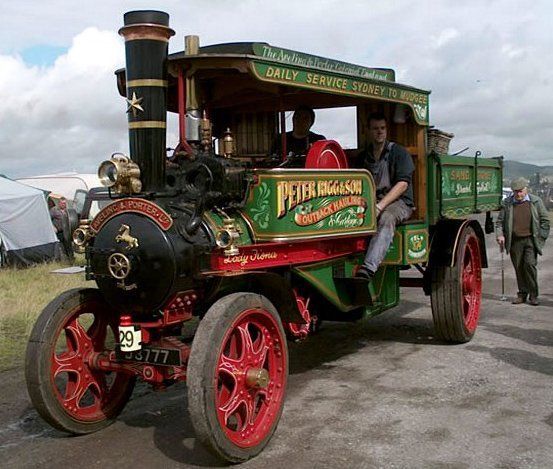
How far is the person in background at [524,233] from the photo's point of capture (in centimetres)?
838

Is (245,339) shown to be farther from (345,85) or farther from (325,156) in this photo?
(345,85)

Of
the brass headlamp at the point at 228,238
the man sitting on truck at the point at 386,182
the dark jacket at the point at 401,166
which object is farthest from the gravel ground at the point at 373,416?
the dark jacket at the point at 401,166

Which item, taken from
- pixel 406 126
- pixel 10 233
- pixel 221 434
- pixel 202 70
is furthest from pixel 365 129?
pixel 10 233

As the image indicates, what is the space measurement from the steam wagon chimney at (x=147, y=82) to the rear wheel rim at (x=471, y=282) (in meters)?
3.67

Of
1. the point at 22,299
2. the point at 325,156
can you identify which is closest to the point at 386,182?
the point at 325,156

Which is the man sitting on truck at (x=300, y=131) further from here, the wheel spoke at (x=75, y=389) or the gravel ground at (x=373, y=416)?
the wheel spoke at (x=75, y=389)

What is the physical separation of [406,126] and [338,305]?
6.35 ft

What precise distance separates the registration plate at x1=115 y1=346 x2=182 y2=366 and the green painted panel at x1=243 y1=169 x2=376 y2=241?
0.87m

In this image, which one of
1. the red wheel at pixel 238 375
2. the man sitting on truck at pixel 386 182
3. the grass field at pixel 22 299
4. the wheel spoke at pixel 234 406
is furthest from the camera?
the grass field at pixel 22 299

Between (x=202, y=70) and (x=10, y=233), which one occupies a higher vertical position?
(x=202, y=70)

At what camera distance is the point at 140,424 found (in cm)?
429

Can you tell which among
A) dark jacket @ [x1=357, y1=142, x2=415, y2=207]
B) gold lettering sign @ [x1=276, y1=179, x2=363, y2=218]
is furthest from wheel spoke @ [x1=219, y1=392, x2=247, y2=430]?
dark jacket @ [x1=357, y1=142, x2=415, y2=207]

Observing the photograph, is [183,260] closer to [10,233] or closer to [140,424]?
[140,424]

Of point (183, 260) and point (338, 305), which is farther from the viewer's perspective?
point (338, 305)
